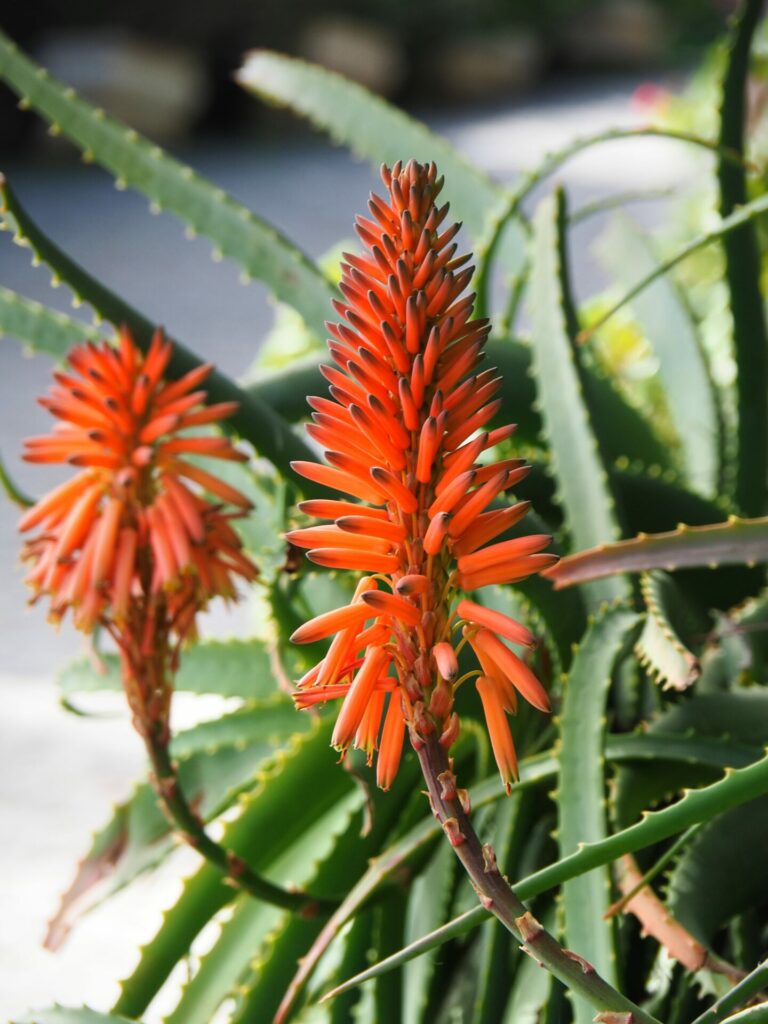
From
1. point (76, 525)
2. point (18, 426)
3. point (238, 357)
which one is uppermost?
point (238, 357)

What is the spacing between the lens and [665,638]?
1.77 feet

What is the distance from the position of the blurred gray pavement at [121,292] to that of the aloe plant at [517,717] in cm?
70

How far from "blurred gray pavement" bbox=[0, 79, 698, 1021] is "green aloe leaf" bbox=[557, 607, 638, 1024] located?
2.92ft

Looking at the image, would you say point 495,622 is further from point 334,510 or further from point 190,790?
point 190,790

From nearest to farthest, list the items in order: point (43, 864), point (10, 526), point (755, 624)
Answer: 1. point (755, 624)
2. point (43, 864)
3. point (10, 526)

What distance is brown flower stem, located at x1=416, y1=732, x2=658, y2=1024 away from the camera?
0.35m

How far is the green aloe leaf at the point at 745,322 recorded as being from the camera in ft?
2.68

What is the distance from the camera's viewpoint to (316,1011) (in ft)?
2.58

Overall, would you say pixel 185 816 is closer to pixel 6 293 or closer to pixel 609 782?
pixel 609 782

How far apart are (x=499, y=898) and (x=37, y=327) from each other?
20.7 inches

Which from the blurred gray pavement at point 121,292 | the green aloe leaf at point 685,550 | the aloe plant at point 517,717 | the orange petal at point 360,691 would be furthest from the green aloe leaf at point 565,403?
the blurred gray pavement at point 121,292

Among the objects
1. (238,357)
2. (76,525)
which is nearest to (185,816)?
(76,525)

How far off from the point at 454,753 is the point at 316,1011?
8.0 inches

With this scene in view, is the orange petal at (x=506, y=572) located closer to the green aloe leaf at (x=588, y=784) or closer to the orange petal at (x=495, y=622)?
the orange petal at (x=495, y=622)
